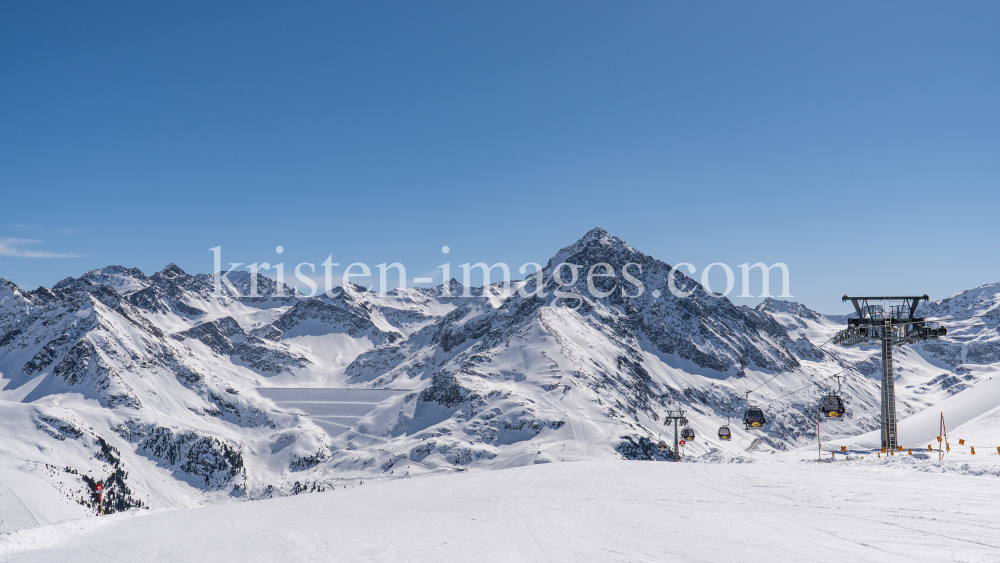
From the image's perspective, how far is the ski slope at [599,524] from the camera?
18422mm

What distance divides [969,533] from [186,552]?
91.1 feet

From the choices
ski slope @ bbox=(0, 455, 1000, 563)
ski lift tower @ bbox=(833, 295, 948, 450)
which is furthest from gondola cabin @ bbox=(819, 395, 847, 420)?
ski slope @ bbox=(0, 455, 1000, 563)

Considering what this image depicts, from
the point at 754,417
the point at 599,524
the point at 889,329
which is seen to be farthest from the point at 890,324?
the point at 599,524

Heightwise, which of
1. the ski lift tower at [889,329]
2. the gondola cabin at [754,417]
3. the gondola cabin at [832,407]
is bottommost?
the gondola cabin at [754,417]

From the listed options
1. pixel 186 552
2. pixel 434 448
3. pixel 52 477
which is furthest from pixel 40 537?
pixel 52 477

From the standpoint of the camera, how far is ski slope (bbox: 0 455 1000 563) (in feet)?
60.4

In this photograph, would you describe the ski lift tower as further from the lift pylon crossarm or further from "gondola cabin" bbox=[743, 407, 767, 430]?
Result: "gondola cabin" bbox=[743, 407, 767, 430]

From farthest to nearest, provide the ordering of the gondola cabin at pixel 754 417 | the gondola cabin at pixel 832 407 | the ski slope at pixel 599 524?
the gondola cabin at pixel 754 417 → the gondola cabin at pixel 832 407 → the ski slope at pixel 599 524

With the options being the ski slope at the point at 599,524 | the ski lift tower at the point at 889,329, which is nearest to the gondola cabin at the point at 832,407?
the ski lift tower at the point at 889,329

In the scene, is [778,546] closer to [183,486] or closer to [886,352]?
[886,352]

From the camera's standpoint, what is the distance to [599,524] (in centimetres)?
2294

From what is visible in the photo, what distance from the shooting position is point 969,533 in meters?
18.1

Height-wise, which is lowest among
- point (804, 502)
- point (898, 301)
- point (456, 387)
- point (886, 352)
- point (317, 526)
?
point (456, 387)

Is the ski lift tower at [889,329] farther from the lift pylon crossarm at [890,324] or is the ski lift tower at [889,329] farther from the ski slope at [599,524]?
the ski slope at [599,524]
